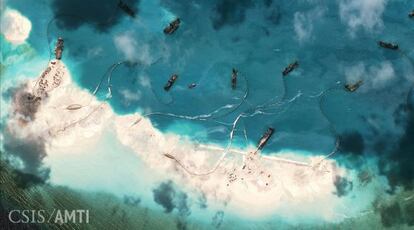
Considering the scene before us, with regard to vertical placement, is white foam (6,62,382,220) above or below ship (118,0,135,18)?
below

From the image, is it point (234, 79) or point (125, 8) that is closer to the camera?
point (234, 79)

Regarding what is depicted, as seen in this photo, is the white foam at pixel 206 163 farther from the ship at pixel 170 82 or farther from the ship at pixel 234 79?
the ship at pixel 234 79

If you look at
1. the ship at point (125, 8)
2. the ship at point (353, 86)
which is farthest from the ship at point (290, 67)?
the ship at point (125, 8)

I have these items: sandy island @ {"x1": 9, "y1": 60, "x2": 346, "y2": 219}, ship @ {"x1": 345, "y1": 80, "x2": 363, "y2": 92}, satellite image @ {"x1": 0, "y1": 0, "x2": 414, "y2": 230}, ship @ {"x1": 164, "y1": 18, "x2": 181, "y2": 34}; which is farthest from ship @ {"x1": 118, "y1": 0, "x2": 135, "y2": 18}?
ship @ {"x1": 345, "y1": 80, "x2": 363, "y2": 92}

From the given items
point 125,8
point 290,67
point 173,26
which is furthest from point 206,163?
point 125,8

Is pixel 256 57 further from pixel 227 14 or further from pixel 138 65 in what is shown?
pixel 138 65

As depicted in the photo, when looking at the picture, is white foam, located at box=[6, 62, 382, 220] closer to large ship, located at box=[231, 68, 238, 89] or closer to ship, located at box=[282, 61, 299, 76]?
large ship, located at box=[231, 68, 238, 89]

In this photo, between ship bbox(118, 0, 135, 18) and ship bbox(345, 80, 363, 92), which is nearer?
ship bbox(345, 80, 363, 92)

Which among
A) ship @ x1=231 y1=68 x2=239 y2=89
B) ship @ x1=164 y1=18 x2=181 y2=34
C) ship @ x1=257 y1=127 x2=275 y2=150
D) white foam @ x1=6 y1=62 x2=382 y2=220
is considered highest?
ship @ x1=164 y1=18 x2=181 y2=34

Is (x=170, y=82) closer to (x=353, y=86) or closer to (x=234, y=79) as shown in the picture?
(x=234, y=79)
